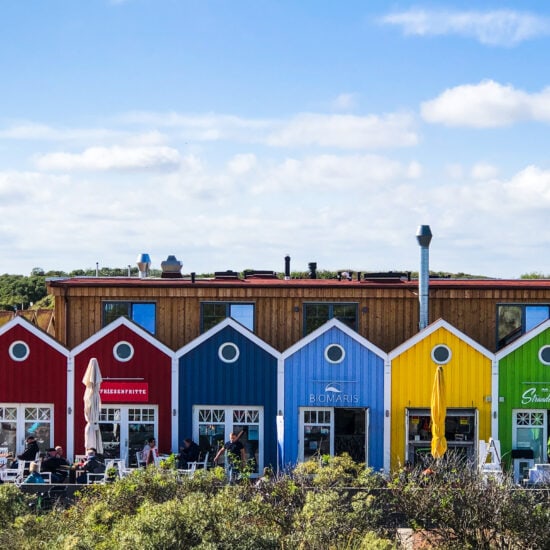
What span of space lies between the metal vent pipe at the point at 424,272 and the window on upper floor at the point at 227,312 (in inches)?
178

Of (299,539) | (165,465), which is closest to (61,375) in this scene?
(165,465)

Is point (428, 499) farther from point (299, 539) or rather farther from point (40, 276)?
point (40, 276)

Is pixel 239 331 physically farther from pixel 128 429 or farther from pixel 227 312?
pixel 128 429

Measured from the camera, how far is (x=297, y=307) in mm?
27797

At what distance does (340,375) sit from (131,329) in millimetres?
5344

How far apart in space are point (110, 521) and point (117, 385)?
10.7 meters

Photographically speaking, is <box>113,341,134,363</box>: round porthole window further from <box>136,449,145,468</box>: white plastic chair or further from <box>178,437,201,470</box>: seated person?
<box>178,437,201,470</box>: seated person

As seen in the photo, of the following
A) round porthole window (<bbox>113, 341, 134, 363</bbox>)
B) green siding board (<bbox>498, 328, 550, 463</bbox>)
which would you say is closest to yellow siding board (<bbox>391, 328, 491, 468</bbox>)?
green siding board (<bbox>498, 328, 550, 463</bbox>)

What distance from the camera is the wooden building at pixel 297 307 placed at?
1089 inches

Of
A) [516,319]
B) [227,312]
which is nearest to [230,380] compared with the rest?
[227,312]

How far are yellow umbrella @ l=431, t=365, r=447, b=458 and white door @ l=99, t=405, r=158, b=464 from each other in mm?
7120

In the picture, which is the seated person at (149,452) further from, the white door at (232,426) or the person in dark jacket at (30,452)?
the person in dark jacket at (30,452)

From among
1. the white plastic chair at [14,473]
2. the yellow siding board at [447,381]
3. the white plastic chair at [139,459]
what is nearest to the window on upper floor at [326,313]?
the yellow siding board at [447,381]

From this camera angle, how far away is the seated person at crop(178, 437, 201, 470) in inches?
958
